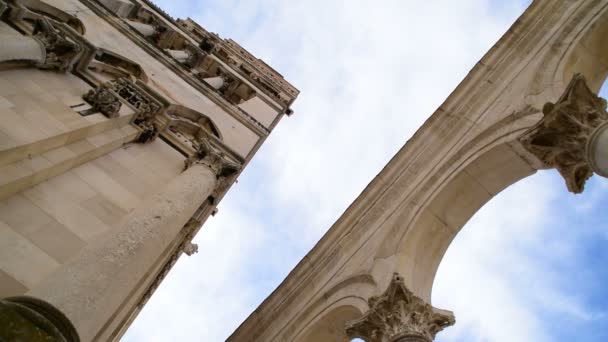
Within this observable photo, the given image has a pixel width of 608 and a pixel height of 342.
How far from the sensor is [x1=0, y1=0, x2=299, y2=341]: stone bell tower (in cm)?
553

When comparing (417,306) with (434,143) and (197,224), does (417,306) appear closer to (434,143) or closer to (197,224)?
(434,143)

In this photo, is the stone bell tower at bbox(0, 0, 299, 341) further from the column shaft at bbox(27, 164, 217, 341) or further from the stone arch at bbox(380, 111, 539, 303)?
the stone arch at bbox(380, 111, 539, 303)

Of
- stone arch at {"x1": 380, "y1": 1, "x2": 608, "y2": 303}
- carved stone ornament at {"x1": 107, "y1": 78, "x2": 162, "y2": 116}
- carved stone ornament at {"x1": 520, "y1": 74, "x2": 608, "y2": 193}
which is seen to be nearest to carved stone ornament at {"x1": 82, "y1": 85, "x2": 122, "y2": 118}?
carved stone ornament at {"x1": 107, "y1": 78, "x2": 162, "y2": 116}

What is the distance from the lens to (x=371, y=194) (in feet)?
32.7

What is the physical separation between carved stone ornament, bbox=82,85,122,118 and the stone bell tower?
3cm

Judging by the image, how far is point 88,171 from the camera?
831 cm

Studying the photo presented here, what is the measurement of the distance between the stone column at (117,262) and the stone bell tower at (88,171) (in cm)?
2

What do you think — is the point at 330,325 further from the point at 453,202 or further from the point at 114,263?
the point at 114,263

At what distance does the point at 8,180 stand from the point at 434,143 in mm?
6733

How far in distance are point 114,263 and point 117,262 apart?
0.21 feet

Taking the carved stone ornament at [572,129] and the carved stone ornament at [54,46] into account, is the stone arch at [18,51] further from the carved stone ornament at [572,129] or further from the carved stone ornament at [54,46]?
the carved stone ornament at [572,129]

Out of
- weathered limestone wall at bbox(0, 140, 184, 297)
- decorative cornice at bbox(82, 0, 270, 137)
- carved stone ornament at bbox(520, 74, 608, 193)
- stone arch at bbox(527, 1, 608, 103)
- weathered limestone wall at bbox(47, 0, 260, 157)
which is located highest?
stone arch at bbox(527, 1, 608, 103)

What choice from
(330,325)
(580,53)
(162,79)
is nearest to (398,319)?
(330,325)

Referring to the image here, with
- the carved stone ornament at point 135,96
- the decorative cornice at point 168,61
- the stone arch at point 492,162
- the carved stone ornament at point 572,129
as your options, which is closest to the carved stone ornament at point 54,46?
the carved stone ornament at point 135,96
